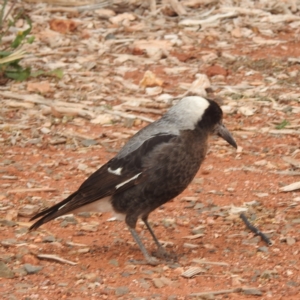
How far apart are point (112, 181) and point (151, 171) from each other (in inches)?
12.9

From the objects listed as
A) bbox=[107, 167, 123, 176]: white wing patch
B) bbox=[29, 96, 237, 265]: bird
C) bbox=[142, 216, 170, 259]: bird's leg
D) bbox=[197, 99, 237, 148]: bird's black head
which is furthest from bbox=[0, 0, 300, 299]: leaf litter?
bbox=[197, 99, 237, 148]: bird's black head

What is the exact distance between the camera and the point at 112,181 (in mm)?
5922

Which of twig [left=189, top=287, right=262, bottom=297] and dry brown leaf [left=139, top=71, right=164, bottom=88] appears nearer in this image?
twig [left=189, top=287, right=262, bottom=297]

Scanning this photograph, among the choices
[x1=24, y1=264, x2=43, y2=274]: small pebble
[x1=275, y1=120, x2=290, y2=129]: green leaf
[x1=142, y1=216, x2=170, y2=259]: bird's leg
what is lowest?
[x1=275, y1=120, x2=290, y2=129]: green leaf

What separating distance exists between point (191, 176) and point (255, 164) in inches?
73.9

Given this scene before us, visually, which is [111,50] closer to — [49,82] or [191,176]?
[49,82]

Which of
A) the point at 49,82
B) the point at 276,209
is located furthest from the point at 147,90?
the point at 276,209

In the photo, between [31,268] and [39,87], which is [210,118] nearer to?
[31,268]

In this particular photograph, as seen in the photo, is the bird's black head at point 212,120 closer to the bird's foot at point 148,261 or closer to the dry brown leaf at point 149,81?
the bird's foot at point 148,261

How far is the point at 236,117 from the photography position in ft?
28.4

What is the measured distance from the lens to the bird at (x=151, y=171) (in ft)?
18.8

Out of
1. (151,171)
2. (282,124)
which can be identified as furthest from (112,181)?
(282,124)

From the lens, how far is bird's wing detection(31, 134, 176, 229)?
5.82m

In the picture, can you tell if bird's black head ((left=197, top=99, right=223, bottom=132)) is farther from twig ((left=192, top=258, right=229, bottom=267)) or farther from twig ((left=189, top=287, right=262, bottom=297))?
twig ((left=189, top=287, right=262, bottom=297))
